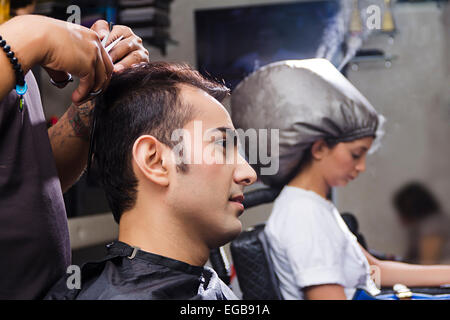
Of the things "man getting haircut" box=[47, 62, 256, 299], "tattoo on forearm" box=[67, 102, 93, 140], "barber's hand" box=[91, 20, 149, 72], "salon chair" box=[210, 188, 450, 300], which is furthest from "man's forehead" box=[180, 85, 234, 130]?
"salon chair" box=[210, 188, 450, 300]

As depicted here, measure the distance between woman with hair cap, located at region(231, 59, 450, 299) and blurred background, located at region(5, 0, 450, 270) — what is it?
0.19ft

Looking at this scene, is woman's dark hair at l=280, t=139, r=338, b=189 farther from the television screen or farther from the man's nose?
the man's nose

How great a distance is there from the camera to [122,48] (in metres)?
0.86

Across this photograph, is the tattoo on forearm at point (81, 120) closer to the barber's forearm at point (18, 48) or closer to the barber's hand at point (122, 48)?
the barber's hand at point (122, 48)

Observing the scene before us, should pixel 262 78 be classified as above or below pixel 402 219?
above

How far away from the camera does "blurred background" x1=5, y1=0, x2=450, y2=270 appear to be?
1.29 meters

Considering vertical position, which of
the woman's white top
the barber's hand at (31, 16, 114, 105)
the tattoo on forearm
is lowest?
the woman's white top

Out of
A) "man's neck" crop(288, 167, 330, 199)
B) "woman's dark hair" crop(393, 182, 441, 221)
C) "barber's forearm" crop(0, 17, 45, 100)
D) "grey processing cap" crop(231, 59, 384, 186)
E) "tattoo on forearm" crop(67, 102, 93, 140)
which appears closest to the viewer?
"barber's forearm" crop(0, 17, 45, 100)

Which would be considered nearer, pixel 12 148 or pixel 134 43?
pixel 12 148

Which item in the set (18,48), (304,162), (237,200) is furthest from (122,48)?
(304,162)

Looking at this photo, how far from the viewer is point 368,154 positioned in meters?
1.28

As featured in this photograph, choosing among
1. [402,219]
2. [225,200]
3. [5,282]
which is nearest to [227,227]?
[225,200]

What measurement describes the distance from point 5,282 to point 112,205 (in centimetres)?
25

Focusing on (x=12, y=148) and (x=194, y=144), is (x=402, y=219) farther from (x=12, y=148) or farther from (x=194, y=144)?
(x=12, y=148)
